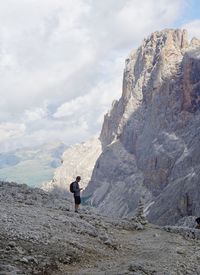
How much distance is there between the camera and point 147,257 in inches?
861

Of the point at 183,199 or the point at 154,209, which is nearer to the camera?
the point at 183,199

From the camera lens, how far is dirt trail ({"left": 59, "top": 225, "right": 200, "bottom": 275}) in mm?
18922

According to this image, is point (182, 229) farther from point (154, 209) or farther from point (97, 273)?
point (154, 209)

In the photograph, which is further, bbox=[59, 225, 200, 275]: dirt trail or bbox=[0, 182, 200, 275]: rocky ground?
bbox=[59, 225, 200, 275]: dirt trail

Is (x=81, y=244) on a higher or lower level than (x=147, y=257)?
higher

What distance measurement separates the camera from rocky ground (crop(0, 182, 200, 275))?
18297 mm

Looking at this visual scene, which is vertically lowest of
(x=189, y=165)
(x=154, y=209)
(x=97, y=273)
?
(x=97, y=273)

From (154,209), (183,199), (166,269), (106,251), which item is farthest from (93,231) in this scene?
(154,209)

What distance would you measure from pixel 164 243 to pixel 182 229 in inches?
154

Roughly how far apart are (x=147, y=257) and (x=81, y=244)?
285cm

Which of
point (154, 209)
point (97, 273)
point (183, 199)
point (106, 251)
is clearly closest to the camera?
point (97, 273)

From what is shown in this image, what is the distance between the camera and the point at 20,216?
74.9 ft

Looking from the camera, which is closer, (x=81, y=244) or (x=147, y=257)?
(x=81, y=244)

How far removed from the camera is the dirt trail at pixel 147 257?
62.1ft
